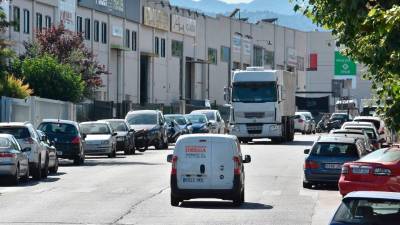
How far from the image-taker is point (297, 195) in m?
28.1

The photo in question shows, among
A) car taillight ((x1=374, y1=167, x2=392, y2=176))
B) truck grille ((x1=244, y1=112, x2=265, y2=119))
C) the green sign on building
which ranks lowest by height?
car taillight ((x1=374, y1=167, x2=392, y2=176))

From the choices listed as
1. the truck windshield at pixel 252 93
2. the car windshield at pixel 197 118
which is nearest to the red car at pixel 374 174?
the truck windshield at pixel 252 93

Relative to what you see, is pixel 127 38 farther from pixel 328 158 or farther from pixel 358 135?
pixel 328 158

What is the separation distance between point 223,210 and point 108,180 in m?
8.77

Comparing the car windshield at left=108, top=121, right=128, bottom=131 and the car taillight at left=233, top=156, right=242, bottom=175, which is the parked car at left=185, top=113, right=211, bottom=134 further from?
the car taillight at left=233, top=156, right=242, bottom=175

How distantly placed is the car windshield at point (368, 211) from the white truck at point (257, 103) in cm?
4369

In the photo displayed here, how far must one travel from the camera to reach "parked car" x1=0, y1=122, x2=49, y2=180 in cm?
3203

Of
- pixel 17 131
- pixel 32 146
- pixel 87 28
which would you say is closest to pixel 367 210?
pixel 32 146

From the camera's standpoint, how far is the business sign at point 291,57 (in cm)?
12062

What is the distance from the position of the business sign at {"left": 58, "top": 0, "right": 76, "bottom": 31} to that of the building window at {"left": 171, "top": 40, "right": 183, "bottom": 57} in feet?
67.4

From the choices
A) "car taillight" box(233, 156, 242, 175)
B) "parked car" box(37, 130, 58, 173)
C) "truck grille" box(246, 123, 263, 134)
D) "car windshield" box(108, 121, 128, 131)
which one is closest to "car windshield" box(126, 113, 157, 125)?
"car windshield" box(108, 121, 128, 131)

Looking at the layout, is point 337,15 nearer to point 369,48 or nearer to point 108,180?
point 369,48

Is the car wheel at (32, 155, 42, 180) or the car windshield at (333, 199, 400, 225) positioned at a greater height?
the car windshield at (333, 199, 400, 225)

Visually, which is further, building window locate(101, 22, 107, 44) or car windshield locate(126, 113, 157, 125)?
building window locate(101, 22, 107, 44)
